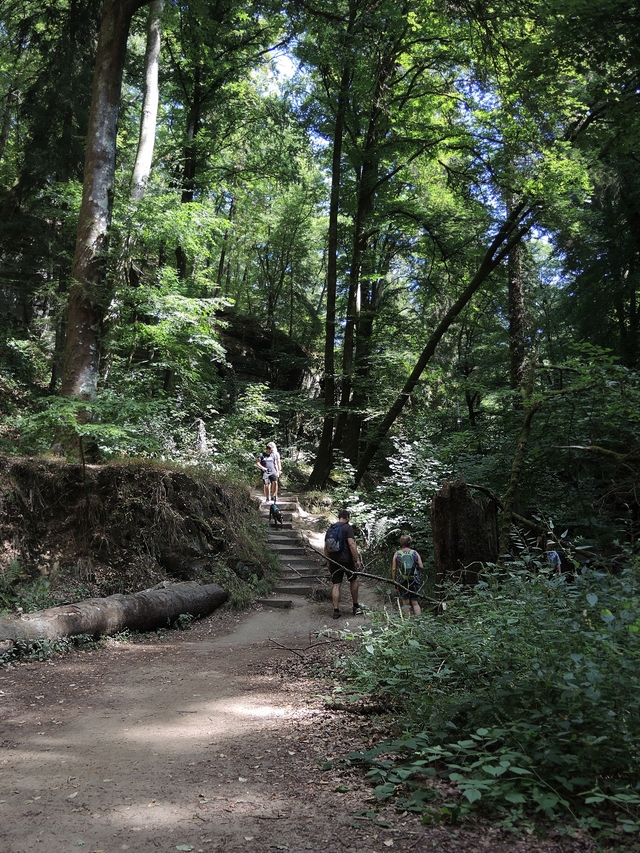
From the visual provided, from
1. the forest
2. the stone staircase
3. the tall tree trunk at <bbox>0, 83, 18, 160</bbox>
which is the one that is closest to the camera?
the forest

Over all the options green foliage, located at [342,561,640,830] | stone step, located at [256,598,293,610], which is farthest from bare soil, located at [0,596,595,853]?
stone step, located at [256,598,293,610]

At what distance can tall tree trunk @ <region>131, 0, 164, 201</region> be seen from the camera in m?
11.6

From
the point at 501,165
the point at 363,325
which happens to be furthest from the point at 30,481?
the point at 363,325

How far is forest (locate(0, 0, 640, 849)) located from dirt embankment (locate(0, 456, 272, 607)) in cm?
46

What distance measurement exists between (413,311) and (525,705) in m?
20.7

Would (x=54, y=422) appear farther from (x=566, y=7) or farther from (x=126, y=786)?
(x=566, y=7)

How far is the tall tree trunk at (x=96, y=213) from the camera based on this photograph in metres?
9.84

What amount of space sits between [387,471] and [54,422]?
44.4 feet

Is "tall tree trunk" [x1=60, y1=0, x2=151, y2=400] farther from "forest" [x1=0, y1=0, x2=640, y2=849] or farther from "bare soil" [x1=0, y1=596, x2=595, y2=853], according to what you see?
"bare soil" [x1=0, y1=596, x2=595, y2=853]

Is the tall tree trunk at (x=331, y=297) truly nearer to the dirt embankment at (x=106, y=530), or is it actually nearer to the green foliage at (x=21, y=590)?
the dirt embankment at (x=106, y=530)

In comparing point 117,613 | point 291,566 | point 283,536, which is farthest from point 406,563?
point 283,536

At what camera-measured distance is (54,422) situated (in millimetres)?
8133

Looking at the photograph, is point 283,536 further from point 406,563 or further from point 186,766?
point 186,766

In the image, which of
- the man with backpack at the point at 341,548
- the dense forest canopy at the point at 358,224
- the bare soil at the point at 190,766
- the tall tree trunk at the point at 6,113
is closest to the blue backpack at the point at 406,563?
the man with backpack at the point at 341,548
